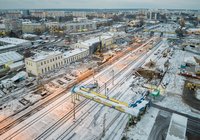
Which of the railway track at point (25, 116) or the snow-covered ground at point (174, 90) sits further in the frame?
the snow-covered ground at point (174, 90)

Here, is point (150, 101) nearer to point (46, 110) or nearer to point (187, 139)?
point (187, 139)

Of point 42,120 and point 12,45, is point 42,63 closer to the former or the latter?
point 42,120

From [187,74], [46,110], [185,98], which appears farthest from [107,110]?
[187,74]

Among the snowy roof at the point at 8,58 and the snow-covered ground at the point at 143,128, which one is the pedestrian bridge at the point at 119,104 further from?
the snowy roof at the point at 8,58

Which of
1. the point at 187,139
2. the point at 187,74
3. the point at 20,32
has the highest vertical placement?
the point at 20,32

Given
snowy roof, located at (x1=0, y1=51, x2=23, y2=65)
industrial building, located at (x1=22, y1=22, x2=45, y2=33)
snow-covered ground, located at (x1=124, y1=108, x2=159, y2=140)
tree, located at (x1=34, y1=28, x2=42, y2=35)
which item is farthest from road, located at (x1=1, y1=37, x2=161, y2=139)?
industrial building, located at (x1=22, y1=22, x2=45, y2=33)

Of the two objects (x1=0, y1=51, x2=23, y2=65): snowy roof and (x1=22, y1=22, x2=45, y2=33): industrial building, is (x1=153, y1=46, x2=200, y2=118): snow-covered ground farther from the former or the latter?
(x1=22, y1=22, x2=45, y2=33): industrial building

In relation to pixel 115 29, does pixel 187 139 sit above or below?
below

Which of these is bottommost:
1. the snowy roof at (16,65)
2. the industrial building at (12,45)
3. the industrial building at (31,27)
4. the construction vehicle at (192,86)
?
the construction vehicle at (192,86)

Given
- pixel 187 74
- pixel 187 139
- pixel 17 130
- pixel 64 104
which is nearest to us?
pixel 187 139

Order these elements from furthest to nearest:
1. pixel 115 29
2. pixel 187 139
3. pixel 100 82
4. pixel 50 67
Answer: pixel 115 29, pixel 50 67, pixel 100 82, pixel 187 139

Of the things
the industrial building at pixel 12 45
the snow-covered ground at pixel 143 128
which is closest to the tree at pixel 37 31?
the industrial building at pixel 12 45
